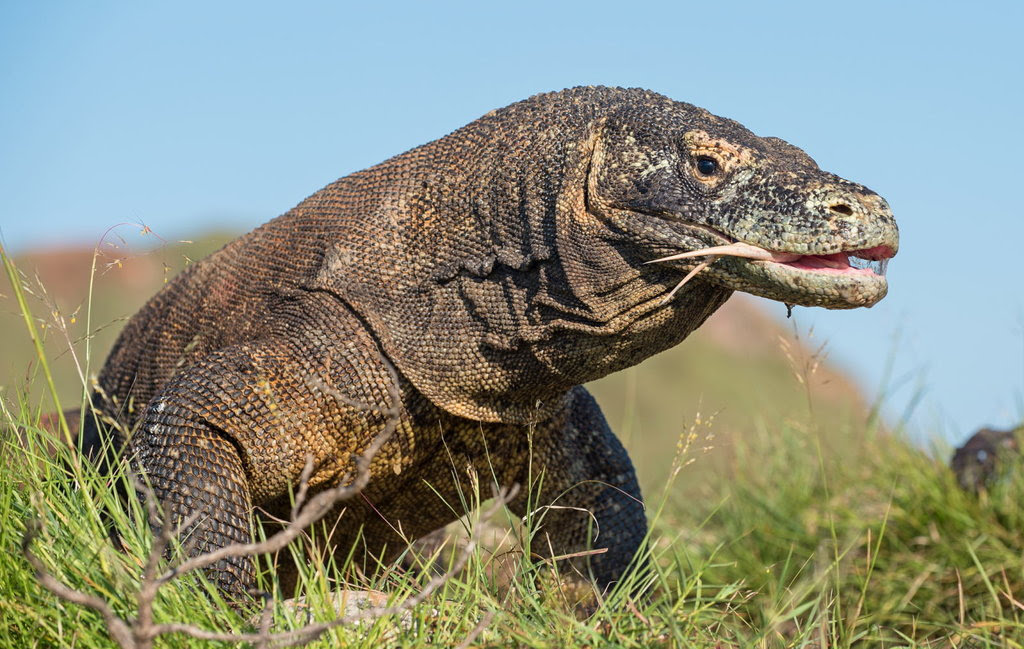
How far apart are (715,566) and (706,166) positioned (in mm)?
1499

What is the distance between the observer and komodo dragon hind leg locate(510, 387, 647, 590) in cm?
475

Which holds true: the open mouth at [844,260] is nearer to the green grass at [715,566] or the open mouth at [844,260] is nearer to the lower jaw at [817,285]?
the lower jaw at [817,285]

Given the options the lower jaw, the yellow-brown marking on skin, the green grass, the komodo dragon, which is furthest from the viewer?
the yellow-brown marking on skin

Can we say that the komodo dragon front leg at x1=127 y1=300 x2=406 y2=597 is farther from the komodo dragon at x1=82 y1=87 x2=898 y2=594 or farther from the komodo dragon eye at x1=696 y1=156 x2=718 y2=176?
the komodo dragon eye at x1=696 y1=156 x2=718 y2=176

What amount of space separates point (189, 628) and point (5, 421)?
1719 millimetres

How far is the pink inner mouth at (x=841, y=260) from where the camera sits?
142 inches

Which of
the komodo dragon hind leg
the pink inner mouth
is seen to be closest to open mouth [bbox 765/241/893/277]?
the pink inner mouth

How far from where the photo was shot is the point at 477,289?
4020mm

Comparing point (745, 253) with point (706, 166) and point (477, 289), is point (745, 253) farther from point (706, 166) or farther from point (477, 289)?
point (477, 289)

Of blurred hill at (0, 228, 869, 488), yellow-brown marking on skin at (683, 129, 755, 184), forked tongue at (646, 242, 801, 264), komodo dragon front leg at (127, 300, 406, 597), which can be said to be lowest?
blurred hill at (0, 228, 869, 488)

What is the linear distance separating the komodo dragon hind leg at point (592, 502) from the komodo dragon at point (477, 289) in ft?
1.00

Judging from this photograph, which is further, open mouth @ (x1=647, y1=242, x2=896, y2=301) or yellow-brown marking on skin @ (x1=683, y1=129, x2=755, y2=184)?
yellow-brown marking on skin @ (x1=683, y1=129, x2=755, y2=184)

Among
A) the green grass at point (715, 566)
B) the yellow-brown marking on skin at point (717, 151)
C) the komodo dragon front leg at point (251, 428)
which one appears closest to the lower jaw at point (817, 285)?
the yellow-brown marking on skin at point (717, 151)

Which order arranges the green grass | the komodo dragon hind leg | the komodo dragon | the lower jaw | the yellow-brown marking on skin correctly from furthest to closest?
the komodo dragon hind leg, the yellow-brown marking on skin, the komodo dragon, the lower jaw, the green grass
